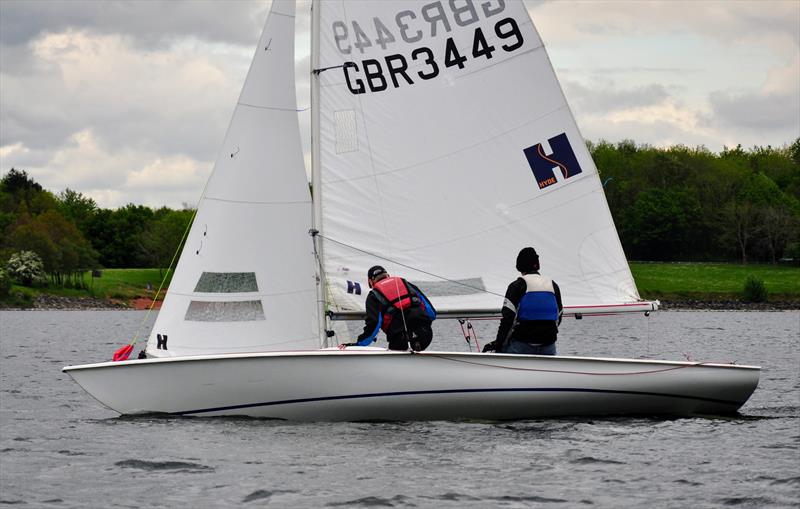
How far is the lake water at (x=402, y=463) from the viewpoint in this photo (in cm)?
1024

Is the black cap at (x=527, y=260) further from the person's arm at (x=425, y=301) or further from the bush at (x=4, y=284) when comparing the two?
the bush at (x=4, y=284)

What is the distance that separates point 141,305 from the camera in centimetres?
10138

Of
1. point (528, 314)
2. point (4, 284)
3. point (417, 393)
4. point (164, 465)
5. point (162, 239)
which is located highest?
point (162, 239)

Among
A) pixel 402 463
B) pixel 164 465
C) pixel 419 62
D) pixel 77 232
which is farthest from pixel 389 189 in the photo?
pixel 77 232

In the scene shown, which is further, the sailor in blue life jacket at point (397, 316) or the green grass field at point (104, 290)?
the green grass field at point (104, 290)

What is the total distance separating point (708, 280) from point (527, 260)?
88.2 metres

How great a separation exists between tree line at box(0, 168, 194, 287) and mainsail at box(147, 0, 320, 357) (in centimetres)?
9174

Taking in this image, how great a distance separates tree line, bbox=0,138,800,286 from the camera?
348 ft

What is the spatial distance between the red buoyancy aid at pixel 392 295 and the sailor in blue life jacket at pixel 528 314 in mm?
1166

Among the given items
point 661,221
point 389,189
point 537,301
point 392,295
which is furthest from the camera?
point 661,221

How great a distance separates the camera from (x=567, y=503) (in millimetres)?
9906

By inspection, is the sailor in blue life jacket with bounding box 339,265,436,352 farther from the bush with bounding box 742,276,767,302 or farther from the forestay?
the bush with bounding box 742,276,767,302

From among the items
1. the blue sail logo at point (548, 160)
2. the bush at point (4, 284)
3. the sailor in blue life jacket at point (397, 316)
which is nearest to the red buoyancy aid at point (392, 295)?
the sailor in blue life jacket at point (397, 316)

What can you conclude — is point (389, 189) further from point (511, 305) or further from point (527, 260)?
point (511, 305)
